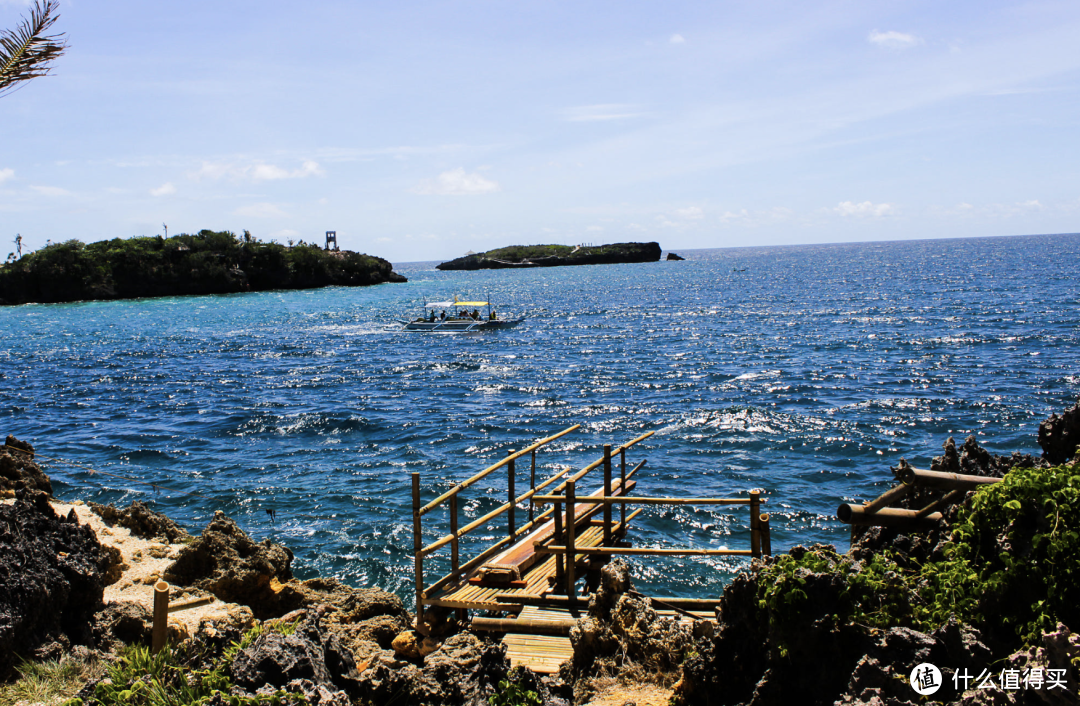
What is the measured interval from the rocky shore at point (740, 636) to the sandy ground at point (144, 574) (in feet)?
1.25

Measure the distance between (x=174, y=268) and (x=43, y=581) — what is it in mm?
106486

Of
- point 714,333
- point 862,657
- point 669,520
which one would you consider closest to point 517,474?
point 669,520

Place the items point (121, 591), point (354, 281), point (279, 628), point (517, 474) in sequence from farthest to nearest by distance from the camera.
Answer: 1. point (354, 281)
2. point (517, 474)
3. point (121, 591)
4. point (279, 628)

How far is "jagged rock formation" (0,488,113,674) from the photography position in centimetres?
690

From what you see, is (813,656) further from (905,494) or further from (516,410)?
(516,410)

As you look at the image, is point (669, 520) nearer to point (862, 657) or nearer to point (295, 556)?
point (295, 556)

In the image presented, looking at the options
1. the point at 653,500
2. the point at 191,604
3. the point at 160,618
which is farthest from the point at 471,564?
the point at 160,618

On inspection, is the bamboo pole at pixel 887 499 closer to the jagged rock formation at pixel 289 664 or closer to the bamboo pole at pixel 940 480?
the bamboo pole at pixel 940 480

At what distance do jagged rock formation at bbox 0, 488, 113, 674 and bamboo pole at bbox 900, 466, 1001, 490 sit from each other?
8066mm

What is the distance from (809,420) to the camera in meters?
23.9

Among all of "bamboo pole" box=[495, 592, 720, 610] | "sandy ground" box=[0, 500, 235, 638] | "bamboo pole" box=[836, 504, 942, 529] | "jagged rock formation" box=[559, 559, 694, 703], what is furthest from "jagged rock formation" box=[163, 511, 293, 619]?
"bamboo pole" box=[836, 504, 942, 529]

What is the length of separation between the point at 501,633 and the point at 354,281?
117795mm

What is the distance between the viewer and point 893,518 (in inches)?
282

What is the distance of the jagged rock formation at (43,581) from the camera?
22.6ft
